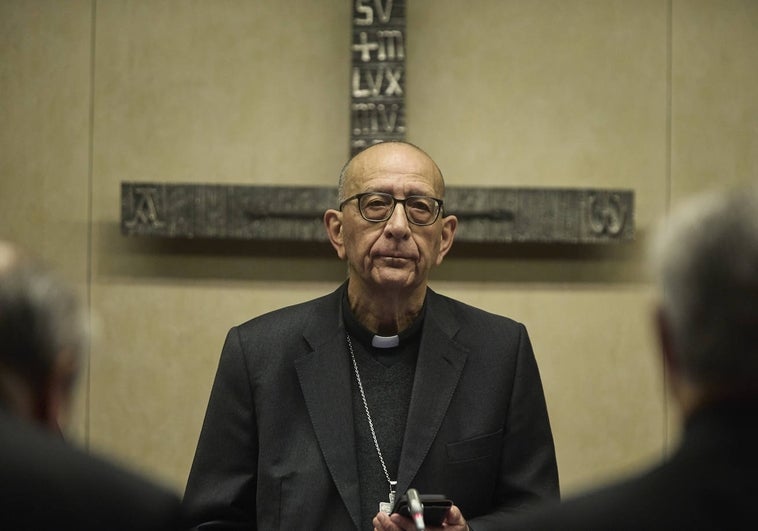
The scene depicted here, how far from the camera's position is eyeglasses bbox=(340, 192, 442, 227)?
2.43 m

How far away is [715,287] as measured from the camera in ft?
3.22

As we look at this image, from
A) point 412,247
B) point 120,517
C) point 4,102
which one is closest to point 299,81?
point 4,102

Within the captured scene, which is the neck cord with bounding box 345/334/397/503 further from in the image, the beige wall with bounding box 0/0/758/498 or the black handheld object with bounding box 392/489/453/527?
the beige wall with bounding box 0/0/758/498

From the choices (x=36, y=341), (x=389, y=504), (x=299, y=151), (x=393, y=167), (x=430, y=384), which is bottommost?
(x=389, y=504)

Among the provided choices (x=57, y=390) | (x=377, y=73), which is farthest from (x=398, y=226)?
(x=57, y=390)

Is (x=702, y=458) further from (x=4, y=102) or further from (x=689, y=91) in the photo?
(x=4, y=102)

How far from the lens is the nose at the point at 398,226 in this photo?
2387 mm

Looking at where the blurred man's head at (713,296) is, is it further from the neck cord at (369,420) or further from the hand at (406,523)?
the neck cord at (369,420)

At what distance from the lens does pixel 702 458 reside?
0.98 m

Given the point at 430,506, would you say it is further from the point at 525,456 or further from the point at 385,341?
the point at 385,341

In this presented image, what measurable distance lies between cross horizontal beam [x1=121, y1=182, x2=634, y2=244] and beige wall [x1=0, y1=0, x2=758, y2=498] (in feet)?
0.41

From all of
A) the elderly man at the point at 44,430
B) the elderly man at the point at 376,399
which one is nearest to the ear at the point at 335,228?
the elderly man at the point at 376,399

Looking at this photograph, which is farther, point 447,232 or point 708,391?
point 447,232

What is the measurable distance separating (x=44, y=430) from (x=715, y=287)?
78 centimetres
